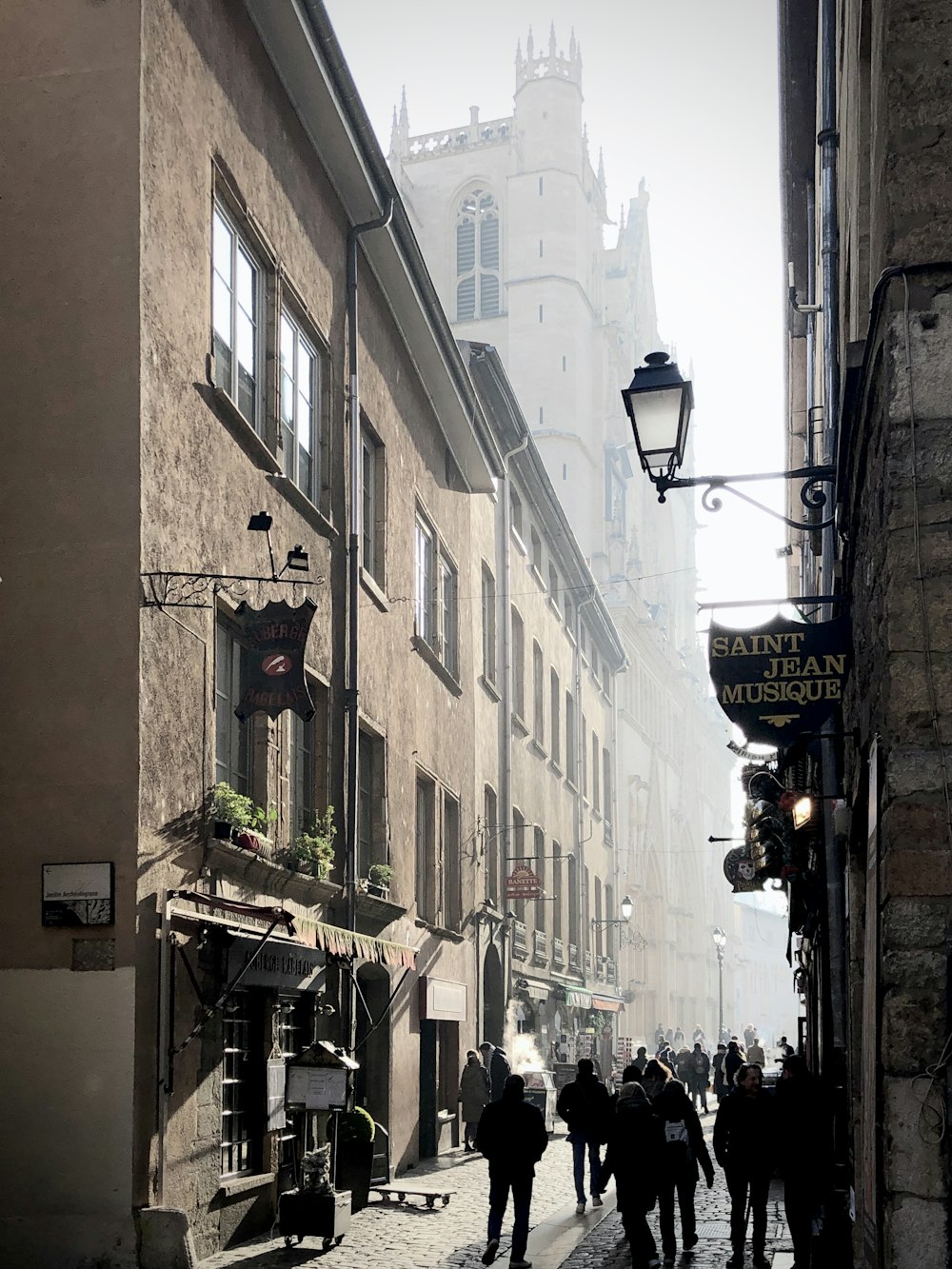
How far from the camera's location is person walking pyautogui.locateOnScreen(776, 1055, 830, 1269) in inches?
425

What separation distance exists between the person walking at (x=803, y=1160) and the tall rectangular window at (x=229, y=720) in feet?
16.4

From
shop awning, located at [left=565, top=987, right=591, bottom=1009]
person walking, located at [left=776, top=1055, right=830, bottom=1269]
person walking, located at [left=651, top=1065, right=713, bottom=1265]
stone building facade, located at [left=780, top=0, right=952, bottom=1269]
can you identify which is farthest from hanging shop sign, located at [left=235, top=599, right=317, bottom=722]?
shop awning, located at [left=565, top=987, right=591, bottom=1009]

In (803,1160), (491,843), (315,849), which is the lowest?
(803,1160)

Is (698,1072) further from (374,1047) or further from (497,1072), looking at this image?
(374,1047)

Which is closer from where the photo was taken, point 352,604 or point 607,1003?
point 352,604

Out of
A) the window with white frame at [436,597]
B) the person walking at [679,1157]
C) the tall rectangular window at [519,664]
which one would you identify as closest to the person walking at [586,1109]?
the person walking at [679,1157]

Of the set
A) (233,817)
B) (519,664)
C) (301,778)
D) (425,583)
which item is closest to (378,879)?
(301,778)

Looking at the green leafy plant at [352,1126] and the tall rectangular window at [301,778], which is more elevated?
the tall rectangular window at [301,778]

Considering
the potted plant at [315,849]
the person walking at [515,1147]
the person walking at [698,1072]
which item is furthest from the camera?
the person walking at [698,1072]

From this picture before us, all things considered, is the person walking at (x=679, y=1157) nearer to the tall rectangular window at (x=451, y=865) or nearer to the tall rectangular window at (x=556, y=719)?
the tall rectangular window at (x=451, y=865)

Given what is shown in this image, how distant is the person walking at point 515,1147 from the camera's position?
11.6 m

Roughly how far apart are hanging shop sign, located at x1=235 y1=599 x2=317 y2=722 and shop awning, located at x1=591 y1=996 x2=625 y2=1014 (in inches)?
1113

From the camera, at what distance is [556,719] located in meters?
36.7

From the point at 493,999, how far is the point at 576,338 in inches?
1579
